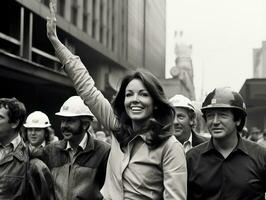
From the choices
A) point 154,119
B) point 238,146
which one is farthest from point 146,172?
point 238,146

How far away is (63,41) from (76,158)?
917 inches

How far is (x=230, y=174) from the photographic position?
381 cm

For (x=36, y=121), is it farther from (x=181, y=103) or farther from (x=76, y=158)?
(x=76, y=158)

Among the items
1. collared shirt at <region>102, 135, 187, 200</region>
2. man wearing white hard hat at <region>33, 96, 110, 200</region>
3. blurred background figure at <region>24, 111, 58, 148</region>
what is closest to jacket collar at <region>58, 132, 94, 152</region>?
man wearing white hard hat at <region>33, 96, 110, 200</region>

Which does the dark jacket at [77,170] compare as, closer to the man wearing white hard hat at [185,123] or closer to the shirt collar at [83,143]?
the shirt collar at [83,143]

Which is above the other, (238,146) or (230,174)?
(238,146)

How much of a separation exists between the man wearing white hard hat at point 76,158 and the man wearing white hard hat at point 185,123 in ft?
3.93

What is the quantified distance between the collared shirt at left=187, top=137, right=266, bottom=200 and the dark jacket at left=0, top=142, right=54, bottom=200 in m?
1.19

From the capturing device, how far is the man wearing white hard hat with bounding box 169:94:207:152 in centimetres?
611

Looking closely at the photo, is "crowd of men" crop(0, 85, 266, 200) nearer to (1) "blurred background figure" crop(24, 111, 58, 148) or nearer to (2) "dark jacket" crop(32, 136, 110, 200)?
(2) "dark jacket" crop(32, 136, 110, 200)

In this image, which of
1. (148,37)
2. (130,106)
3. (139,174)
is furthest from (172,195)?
(148,37)

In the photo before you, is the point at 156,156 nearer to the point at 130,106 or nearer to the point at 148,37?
the point at 130,106

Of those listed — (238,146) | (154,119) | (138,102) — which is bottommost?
(238,146)

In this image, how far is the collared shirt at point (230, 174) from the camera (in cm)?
376
